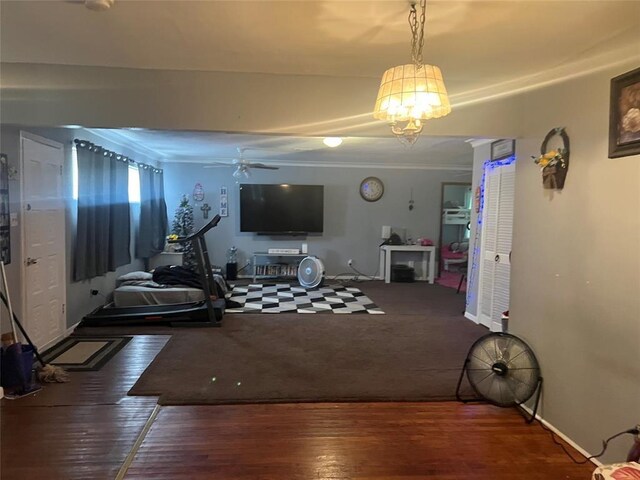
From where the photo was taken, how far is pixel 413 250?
7.91 meters

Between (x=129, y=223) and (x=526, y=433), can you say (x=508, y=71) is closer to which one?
(x=526, y=433)

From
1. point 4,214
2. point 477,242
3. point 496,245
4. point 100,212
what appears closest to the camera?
point 4,214

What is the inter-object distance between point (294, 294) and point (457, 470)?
15.0 ft

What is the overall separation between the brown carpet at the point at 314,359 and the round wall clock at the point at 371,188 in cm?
317

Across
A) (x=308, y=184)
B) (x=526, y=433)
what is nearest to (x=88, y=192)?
(x=308, y=184)

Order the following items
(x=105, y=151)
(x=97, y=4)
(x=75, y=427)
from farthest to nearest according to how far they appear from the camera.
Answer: (x=105, y=151)
(x=75, y=427)
(x=97, y=4)

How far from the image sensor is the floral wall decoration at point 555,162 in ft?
8.36

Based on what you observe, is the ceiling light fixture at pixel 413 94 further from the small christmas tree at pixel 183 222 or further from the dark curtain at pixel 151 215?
the small christmas tree at pixel 183 222

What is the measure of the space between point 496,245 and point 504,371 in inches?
80.8

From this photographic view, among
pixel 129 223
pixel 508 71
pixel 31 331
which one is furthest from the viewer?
pixel 129 223

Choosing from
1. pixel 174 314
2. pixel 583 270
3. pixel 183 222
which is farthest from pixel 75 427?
pixel 183 222

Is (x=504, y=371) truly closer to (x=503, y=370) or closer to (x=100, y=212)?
(x=503, y=370)

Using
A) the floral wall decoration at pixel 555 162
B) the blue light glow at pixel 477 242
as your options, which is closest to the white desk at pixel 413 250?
the blue light glow at pixel 477 242

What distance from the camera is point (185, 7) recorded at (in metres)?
2.04
